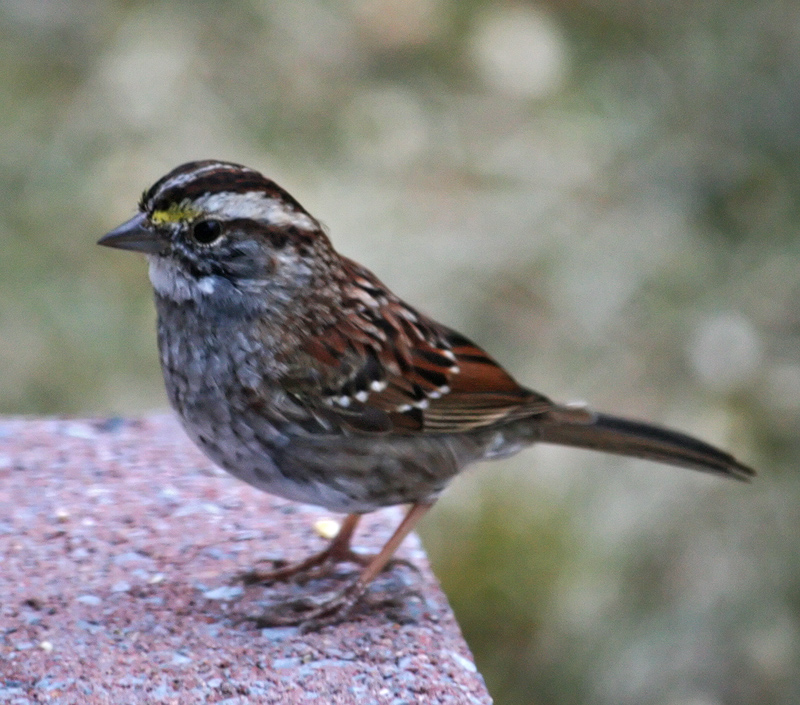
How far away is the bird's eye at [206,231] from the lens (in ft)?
11.0

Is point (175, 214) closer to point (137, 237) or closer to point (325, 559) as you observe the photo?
point (137, 237)

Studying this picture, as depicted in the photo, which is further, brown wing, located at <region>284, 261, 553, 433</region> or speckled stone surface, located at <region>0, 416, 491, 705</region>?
brown wing, located at <region>284, 261, 553, 433</region>

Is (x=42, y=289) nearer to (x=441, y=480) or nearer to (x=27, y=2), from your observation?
(x=27, y=2)

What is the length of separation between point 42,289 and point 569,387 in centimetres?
233

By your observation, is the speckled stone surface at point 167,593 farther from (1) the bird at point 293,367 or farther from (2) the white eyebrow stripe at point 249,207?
(2) the white eyebrow stripe at point 249,207

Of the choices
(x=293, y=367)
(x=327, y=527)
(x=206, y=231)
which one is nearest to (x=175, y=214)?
(x=206, y=231)

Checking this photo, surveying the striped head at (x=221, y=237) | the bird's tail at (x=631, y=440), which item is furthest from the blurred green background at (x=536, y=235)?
the striped head at (x=221, y=237)

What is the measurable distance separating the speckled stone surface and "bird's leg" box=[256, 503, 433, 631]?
0.03 m

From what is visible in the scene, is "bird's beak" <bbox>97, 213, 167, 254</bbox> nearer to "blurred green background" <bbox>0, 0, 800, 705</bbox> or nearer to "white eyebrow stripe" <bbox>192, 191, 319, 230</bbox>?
"white eyebrow stripe" <bbox>192, 191, 319, 230</bbox>

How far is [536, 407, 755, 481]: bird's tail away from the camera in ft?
13.2

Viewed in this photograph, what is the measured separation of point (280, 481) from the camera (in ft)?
11.1

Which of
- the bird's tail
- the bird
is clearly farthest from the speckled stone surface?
the bird's tail

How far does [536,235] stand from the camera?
6.54 metres

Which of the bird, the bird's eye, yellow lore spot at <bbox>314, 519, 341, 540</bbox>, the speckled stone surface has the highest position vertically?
the bird's eye
